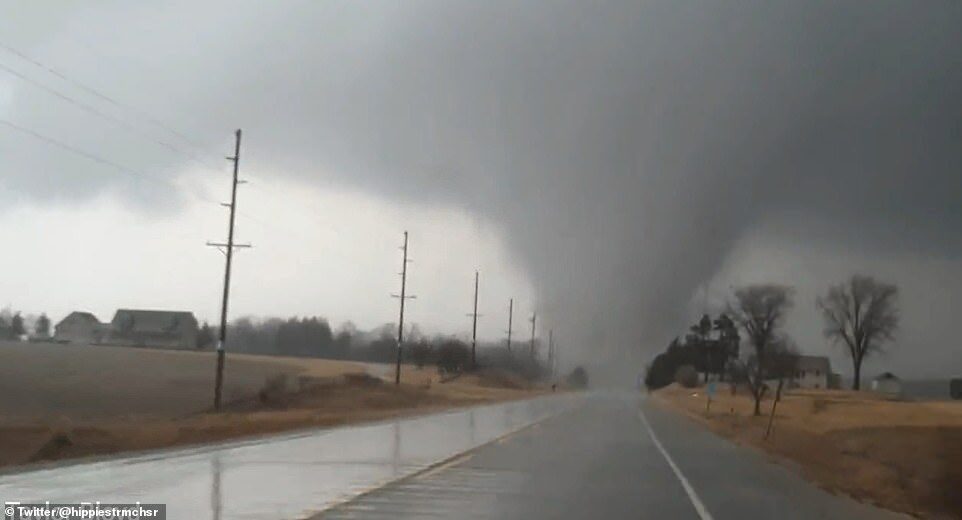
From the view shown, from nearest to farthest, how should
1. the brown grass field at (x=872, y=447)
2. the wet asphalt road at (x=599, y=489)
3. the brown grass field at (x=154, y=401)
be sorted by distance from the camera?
the wet asphalt road at (x=599, y=489) < the brown grass field at (x=872, y=447) < the brown grass field at (x=154, y=401)

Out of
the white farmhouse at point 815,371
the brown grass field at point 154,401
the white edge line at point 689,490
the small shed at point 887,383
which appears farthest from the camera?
the white farmhouse at point 815,371

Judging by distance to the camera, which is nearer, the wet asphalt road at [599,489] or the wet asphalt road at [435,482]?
the wet asphalt road at [435,482]

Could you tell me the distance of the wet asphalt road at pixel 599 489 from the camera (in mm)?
17906

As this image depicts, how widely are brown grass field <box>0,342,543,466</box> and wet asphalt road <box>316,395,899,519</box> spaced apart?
9.87 meters

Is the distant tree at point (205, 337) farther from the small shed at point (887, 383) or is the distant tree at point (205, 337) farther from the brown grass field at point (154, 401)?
the small shed at point (887, 383)

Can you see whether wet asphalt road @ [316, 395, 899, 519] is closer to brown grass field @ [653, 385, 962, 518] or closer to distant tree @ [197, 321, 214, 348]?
brown grass field @ [653, 385, 962, 518]

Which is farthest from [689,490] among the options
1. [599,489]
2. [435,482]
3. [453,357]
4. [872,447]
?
[453,357]

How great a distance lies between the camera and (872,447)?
4878 cm

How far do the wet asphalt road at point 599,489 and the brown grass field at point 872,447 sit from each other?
7.24 ft

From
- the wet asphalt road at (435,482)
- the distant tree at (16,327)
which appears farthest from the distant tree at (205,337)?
the wet asphalt road at (435,482)

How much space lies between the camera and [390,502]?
723 inches

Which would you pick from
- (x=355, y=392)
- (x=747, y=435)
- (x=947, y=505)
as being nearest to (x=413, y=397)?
(x=355, y=392)

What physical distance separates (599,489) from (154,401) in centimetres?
4533

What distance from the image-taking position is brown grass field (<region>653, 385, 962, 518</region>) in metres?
30.4
